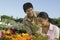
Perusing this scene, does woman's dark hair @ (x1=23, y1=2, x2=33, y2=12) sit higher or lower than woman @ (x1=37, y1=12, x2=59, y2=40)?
higher

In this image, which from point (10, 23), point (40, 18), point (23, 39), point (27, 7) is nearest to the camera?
point (23, 39)

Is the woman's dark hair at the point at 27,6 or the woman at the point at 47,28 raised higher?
the woman's dark hair at the point at 27,6

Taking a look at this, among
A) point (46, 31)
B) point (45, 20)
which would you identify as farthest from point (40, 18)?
point (46, 31)

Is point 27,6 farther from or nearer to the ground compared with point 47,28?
farther from the ground

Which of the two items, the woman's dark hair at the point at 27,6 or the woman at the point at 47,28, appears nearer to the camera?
the woman at the point at 47,28

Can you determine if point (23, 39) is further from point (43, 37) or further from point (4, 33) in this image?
point (4, 33)

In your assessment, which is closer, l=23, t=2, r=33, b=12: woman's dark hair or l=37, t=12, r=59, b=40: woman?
l=37, t=12, r=59, b=40: woman

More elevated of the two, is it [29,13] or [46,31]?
[29,13]

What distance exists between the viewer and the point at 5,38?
8.48 feet

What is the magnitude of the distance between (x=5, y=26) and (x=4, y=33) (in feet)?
1.31

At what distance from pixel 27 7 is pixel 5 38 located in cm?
164

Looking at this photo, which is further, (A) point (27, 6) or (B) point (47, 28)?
(A) point (27, 6)

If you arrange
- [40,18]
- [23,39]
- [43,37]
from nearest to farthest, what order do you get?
[23,39]
[43,37]
[40,18]

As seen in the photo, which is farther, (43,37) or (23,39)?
(43,37)
